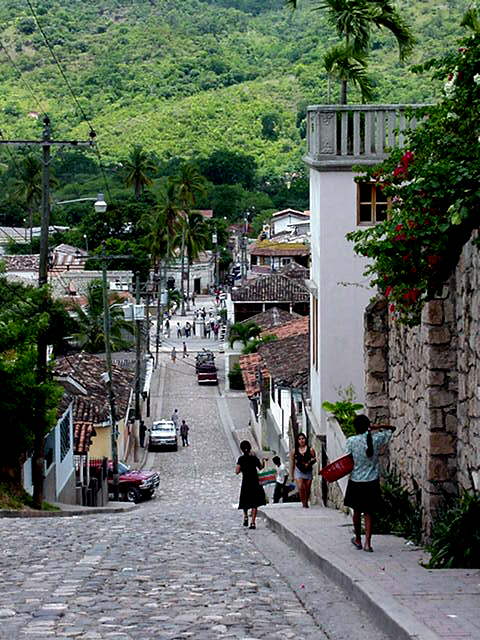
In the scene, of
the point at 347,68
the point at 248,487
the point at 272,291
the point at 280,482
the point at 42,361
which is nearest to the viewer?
the point at 248,487

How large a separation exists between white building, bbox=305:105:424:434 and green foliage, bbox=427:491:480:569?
1155 centimetres

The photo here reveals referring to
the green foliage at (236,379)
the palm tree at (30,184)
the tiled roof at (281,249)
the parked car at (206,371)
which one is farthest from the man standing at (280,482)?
the palm tree at (30,184)

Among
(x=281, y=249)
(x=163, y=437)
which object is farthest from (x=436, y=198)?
(x=281, y=249)

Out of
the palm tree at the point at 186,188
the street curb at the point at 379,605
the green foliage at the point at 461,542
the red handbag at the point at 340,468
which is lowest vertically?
the street curb at the point at 379,605

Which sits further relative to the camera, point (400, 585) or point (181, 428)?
point (181, 428)

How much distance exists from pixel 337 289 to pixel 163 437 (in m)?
29.3

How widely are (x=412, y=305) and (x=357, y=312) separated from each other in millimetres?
11028

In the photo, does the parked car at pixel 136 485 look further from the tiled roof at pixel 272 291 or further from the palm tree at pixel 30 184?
the palm tree at pixel 30 184

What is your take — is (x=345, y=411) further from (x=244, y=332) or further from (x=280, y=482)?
(x=244, y=332)

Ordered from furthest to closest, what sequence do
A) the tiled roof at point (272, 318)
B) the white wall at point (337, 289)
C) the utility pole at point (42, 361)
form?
1. the tiled roof at point (272, 318)
2. the utility pole at point (42, 361)
3. the white wall at point (337, 289)

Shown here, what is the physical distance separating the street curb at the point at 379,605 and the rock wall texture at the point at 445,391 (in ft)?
4.30

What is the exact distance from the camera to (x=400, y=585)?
9094 millimetres

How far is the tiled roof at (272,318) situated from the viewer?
2618 inches

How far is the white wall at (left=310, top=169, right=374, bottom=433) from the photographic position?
21.8 meters
